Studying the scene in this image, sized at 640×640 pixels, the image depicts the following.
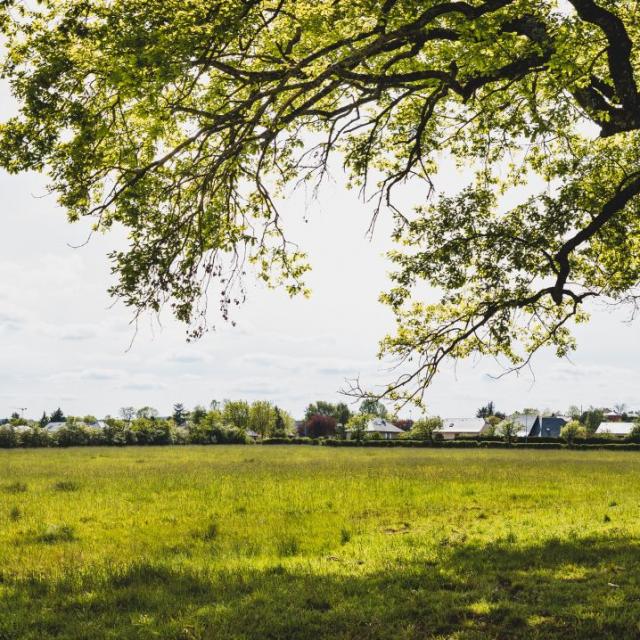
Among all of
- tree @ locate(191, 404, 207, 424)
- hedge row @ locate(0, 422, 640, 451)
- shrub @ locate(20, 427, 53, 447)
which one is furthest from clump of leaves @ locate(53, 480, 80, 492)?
tree @ locate(191, 404, 207, 424)

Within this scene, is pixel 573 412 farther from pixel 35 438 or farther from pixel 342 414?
pixel 35 438

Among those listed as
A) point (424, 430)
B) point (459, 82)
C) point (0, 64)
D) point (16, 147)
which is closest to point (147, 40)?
point (16, 147)

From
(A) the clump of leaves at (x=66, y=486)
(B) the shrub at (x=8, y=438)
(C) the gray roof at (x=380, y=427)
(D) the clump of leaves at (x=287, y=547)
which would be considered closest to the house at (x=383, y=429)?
(C) the gray roof at (x=380, y=427)

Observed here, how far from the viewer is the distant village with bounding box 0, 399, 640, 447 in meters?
85.4

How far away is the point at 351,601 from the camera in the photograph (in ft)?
25.4

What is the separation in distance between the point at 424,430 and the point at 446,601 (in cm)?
8972

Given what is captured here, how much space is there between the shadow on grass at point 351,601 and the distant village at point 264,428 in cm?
301

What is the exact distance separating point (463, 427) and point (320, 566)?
147670 mm

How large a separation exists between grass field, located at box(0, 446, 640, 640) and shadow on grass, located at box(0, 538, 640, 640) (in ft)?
0.09

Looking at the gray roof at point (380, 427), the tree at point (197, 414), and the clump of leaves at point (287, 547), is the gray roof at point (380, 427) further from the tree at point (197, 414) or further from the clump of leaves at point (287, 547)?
the clump of leaves at point (287, 547)

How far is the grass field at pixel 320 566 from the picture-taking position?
6996 millimetres

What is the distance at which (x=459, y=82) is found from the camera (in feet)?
38.1

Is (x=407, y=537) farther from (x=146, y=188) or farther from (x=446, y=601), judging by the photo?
(x=146, y=188)

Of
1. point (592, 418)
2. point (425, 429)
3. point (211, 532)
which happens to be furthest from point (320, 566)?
point (592, 418)
